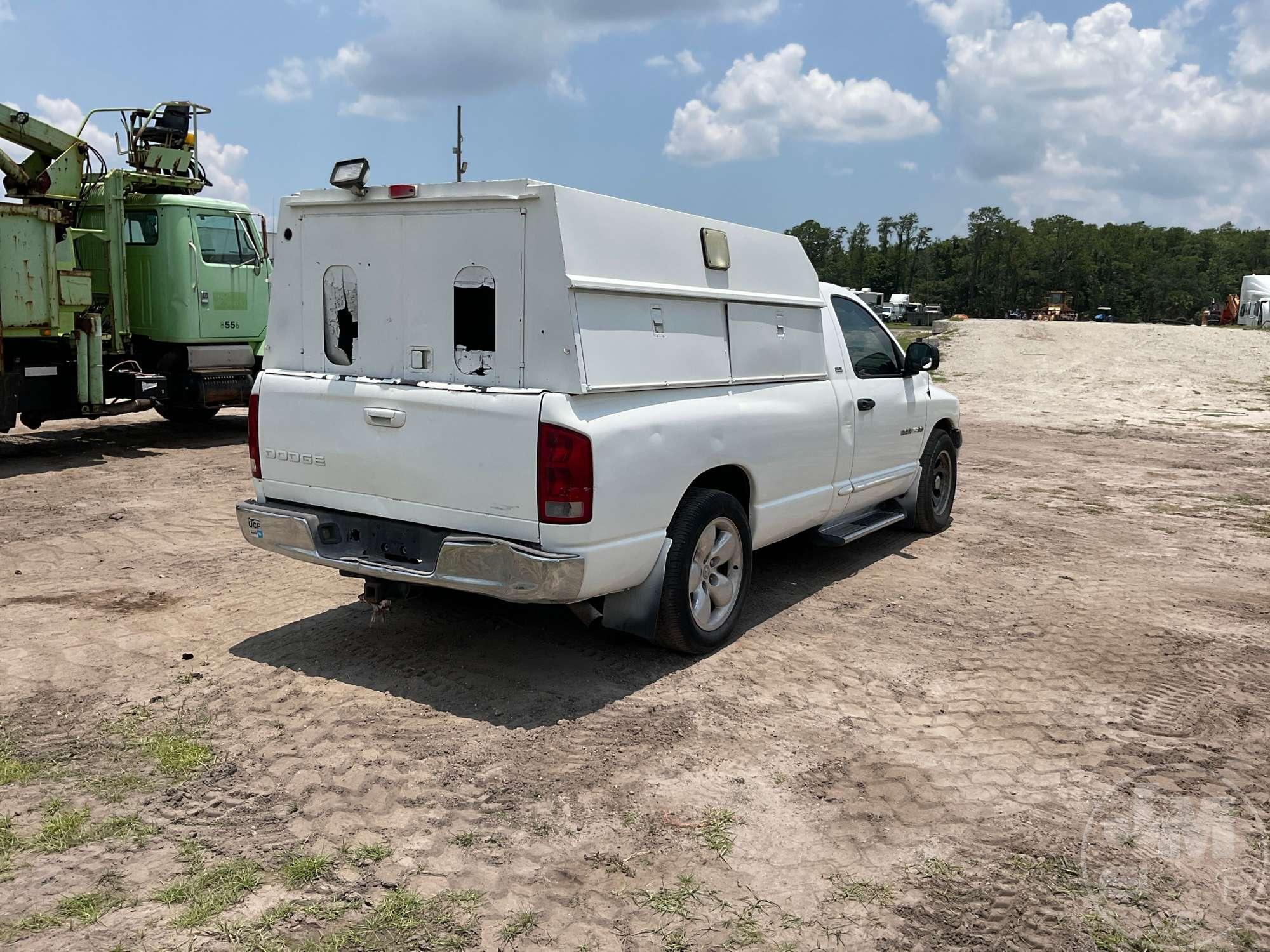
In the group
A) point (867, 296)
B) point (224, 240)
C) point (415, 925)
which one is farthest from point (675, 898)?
point (224, 240)

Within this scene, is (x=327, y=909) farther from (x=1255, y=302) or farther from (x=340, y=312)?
(x=1255, y=302)

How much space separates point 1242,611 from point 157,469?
9.99 metres

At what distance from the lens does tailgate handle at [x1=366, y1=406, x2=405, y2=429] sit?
4859mm

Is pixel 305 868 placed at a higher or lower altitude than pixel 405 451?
lower

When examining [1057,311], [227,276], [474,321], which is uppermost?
[1057,311]

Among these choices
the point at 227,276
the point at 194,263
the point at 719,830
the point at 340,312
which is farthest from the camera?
the point at 227,276

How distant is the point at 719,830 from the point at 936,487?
5.51 metres

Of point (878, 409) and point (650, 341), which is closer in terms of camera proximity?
point (650, 341)

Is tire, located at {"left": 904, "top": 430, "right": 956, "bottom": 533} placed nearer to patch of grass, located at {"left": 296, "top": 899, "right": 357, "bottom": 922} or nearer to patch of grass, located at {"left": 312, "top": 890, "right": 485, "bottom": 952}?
patch of grass, located at {"left": 312, "top": 890, "right": 485, "bottom": 952}

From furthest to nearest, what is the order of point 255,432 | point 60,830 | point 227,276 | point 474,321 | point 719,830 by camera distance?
point 227,276 → point 255,432 → point 474,321 → point 719,830 → point 60,830

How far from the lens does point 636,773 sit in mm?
4172

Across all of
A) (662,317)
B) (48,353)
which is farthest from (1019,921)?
(48,353)

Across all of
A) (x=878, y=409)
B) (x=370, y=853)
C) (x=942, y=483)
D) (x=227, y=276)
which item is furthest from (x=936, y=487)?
(x=227, y=276)

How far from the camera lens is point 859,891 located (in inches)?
133
